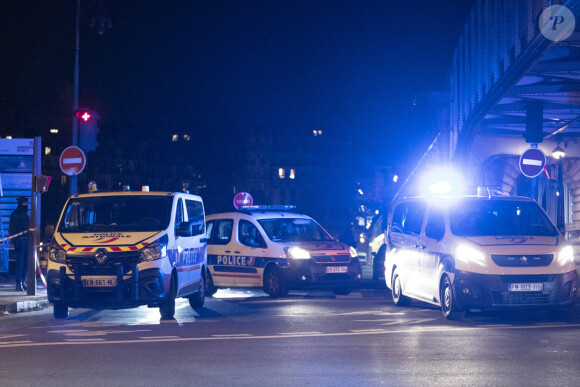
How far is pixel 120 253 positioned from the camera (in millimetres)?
14078

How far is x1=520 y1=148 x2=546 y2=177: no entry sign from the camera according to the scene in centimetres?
2216

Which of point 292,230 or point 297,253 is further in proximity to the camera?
point 292,230

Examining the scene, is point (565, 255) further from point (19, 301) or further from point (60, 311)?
point (19, 301)

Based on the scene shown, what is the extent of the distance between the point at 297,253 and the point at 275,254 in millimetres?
474

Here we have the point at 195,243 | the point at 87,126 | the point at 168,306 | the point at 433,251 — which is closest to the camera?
the point at 168,306

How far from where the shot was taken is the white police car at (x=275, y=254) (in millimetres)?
18750

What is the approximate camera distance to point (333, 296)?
19734 mm

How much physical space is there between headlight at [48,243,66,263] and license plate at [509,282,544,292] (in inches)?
266

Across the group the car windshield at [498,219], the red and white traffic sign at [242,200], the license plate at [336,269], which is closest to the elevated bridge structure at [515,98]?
the car windshield at [498,219]

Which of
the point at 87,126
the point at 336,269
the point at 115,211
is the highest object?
the point at 87,126

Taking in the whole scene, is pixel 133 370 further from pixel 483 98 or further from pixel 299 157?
pixel 299 157

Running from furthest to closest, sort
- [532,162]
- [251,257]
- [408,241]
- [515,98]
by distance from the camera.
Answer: [515,98] → [532,162] → [251,257] → [408,241]

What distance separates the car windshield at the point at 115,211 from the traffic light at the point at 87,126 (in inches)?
305

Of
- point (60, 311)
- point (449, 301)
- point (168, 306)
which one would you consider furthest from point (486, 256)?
point (60, 311)
